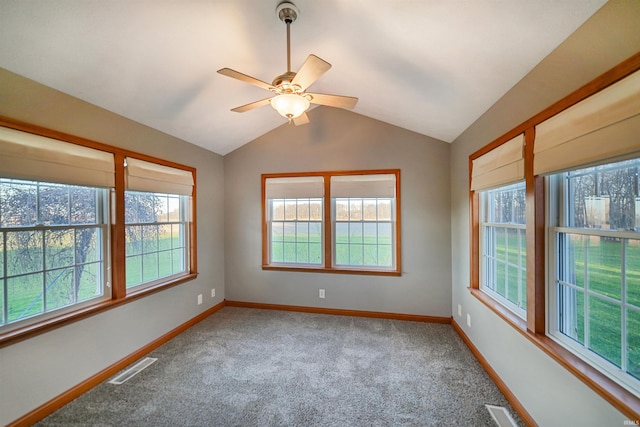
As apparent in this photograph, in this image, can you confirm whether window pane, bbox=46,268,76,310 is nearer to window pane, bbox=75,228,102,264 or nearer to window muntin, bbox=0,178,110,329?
window muntin, bbox=0,178,110,329

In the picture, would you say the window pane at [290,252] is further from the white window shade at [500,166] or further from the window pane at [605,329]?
the window pane at [605,329]

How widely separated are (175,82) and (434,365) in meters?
3.57

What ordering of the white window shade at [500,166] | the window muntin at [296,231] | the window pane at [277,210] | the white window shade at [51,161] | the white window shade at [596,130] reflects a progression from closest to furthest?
the white window shade at [596,130], the white window shade at [51,161], the white window shade at [500,166], the window muntin at [296,231], the window pane at [277,210]

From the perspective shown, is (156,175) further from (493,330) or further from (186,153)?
(493,330)

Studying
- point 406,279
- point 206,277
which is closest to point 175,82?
point 206,277

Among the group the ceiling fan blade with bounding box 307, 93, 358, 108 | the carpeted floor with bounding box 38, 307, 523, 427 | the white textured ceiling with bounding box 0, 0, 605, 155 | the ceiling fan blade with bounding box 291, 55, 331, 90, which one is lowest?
the carpeted floor with bounding box 38, 307, 523, 427

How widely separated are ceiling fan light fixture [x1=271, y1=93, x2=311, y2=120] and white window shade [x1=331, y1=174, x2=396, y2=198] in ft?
6.36

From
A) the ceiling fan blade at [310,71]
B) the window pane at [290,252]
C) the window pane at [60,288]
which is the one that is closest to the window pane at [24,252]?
the window pane at [60,288]

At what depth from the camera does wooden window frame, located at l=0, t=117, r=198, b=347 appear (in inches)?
69.8

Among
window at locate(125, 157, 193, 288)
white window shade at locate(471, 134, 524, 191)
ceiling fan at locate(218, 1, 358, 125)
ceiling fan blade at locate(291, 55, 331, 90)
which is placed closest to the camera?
ceiling fan blade at locate(291, 55, 331, 90)

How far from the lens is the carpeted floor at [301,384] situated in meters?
1.83

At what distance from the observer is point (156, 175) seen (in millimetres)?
2820

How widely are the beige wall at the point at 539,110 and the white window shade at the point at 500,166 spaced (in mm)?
152

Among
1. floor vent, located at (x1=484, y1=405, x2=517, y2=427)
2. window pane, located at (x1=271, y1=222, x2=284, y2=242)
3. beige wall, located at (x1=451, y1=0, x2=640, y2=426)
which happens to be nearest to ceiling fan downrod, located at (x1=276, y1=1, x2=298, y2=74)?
beige wall, located at (x1=451, y1=0, x2=640, y2=426)
